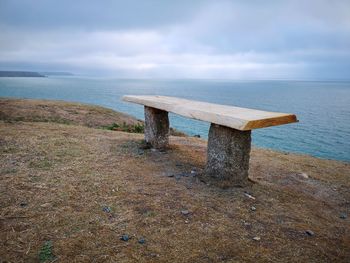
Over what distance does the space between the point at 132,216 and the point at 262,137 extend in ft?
97.7

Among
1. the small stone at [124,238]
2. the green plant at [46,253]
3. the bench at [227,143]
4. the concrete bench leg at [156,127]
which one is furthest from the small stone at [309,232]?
the concrete bench leg at [156,127]

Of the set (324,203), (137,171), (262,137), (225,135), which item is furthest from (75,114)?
(262,137)

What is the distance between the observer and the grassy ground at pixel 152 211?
11.6ft

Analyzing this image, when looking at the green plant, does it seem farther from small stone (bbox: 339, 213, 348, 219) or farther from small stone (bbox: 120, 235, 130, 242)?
small stone (bbox: 339, 213, 348, 219)

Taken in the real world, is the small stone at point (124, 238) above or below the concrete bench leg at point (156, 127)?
below

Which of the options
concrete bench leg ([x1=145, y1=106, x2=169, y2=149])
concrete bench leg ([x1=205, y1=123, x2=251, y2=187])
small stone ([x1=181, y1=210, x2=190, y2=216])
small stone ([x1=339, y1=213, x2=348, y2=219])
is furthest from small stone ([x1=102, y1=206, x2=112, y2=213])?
small stone ([x1=339, y1=213, x2=348, y2=219])

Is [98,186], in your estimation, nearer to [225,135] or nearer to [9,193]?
[9,193]

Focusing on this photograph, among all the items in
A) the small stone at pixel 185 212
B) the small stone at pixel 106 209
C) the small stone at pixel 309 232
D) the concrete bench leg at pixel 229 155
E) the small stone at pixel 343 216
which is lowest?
the small stone at pixel 343 216

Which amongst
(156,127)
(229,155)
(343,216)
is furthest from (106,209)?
(343,216)

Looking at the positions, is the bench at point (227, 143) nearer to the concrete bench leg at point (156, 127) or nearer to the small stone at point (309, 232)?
the small stone at point (309, 232)

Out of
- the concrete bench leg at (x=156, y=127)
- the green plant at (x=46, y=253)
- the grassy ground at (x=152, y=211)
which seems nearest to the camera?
the green plant at (x=46, y=253)

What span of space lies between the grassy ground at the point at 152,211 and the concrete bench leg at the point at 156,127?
0.67 m

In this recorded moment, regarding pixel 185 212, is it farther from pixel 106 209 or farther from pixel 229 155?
pixel 229 155

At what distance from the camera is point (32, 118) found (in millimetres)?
15172
